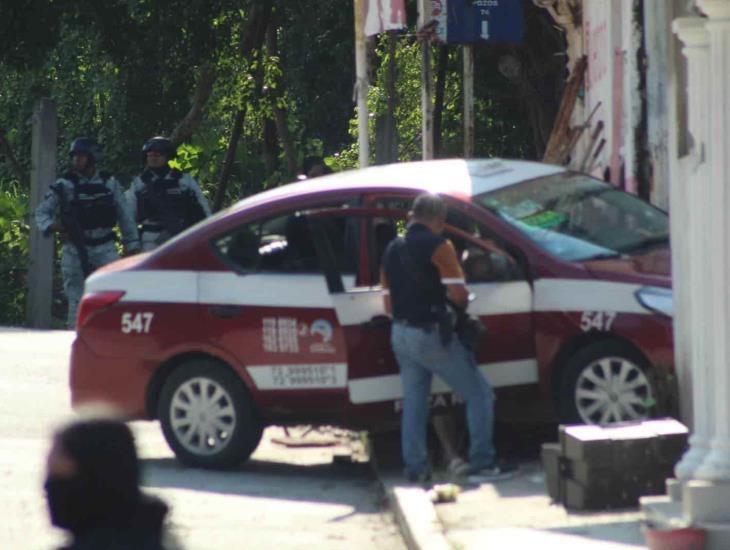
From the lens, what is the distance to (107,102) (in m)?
31.7

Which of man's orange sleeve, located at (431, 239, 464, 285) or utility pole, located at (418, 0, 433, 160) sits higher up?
utility pole, located at (418, 0, 433, 160)

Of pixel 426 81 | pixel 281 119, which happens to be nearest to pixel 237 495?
pixel 426 81

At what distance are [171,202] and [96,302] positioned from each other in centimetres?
438

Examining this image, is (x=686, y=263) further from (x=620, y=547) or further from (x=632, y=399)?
(x=620, y=547)

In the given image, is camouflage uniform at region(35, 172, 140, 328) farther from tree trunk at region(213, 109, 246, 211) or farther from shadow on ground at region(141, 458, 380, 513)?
tree trunk at region(213, 109, 246, 211)

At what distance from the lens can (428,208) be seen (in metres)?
10.3

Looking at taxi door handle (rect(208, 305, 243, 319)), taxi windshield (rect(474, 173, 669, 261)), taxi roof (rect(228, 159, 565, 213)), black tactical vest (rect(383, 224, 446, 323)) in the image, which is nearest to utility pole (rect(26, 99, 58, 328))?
taxi roof (rect(228, 159, 565, 213))

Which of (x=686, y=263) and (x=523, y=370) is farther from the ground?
(x=686, y=263)

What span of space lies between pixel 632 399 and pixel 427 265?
1.41 m

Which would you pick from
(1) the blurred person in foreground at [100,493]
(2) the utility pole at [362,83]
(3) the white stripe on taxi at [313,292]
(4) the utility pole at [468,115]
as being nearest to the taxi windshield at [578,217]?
(3) the white stripe on taxi at [313,292]

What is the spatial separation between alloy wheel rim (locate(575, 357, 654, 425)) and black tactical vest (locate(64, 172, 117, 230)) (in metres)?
7.14

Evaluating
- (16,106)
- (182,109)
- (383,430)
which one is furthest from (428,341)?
(16,106)

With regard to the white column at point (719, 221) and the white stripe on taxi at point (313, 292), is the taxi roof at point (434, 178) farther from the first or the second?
the white column at point (719, 221)

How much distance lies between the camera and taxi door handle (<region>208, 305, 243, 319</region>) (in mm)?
11281
